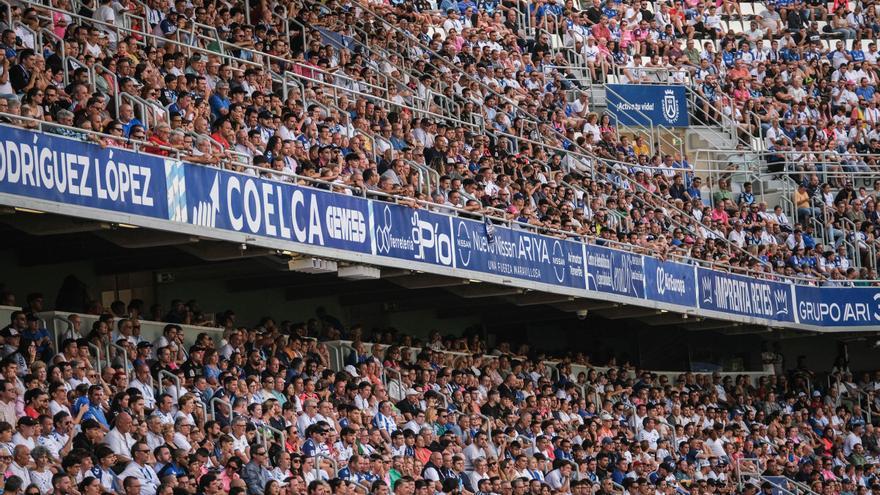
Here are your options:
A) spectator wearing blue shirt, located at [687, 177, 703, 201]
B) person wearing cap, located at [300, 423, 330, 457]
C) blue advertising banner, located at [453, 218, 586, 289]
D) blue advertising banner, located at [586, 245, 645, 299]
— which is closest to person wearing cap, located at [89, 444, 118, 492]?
person wearing cap, located at [300, 423, 330, 457]

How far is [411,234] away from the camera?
2094cm

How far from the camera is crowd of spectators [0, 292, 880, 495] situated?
14.9m

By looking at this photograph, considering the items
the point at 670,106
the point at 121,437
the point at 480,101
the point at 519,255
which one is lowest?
the point at 121,437

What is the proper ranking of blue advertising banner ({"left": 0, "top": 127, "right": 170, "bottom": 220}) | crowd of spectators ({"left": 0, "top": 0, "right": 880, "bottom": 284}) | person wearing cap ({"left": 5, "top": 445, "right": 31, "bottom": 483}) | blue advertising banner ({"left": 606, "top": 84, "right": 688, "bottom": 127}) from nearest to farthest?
1. person wearing cap ({"left": 5, "top": 445, "right": 31, "bottom": 483})
2. blue advertising banner ({"left": 0, "top": 127, "right": 170, "bottom": 220})
3. crowd of spectators ({"left": 0, "top": 0, "right": 880, "bottom": 284})
4. blue advertising banner ({"left": 606, "top": 84, "right": 688, "bottom": 127})

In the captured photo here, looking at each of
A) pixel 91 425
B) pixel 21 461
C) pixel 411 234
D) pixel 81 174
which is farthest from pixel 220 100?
pixel 21 461

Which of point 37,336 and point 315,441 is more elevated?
point 37,336

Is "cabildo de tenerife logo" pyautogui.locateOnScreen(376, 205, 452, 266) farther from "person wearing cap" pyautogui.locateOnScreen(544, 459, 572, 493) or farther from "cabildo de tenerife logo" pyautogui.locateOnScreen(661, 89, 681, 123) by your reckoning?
"cabildo de tenerife logo" pyautogui.locateOnScreen(661, 89, 681, 123)

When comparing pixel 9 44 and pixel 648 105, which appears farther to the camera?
pixel 648 105

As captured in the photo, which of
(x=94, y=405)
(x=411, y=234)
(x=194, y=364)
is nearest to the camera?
(x=94, y=405)

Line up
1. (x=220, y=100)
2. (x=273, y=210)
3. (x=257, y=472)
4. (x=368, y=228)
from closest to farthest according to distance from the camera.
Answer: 1. (x=257, y=472)
2. (x=273, y=210)
3. (x=220, y=100)
4. (x=368, y=228)

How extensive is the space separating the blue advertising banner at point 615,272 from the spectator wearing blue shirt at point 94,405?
419 inches

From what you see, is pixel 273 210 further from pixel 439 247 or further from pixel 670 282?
pixel 670 282

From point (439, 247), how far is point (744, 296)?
8.38 meters

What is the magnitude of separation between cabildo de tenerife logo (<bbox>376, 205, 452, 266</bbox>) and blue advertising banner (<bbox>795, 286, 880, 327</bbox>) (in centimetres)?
986
